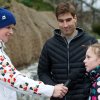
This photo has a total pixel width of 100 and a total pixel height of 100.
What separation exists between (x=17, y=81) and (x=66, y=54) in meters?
0.81

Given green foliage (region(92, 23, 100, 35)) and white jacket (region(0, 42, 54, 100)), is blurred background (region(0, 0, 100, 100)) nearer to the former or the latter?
white jacket (region(0, 42, 54, 100))

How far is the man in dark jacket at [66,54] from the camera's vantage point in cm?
427

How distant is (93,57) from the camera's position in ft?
12.2

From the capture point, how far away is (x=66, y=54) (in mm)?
4324

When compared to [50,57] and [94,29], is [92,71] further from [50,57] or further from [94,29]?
[94,29]

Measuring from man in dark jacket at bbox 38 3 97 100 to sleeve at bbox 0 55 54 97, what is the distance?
22.2 inches

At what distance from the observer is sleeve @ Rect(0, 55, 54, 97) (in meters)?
3.66

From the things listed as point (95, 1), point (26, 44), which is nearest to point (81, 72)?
point (26, 44)

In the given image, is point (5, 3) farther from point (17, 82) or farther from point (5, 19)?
point (17, 82)

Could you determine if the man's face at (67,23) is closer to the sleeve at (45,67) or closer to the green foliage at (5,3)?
the sleeve at (45,67)

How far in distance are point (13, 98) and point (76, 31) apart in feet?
3.23

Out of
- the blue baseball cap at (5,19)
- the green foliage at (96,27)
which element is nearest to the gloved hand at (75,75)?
the blue baseball cap at (5,19)

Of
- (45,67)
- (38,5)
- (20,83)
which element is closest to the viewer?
(20,83)

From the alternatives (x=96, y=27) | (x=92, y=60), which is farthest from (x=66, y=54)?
(x=96, y=27)
